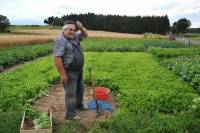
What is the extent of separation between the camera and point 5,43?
35031 millimetres

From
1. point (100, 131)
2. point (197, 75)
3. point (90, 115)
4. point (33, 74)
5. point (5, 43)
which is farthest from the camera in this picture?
point (5, 43)

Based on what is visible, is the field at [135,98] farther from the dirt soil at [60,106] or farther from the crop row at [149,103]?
the dirt soil at [60,106]

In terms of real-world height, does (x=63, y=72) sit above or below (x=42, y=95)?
above

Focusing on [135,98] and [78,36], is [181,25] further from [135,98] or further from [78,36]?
[78,36]

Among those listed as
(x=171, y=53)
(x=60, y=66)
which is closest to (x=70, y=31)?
(x=60, y=66)

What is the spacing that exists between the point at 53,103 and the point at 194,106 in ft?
11.8

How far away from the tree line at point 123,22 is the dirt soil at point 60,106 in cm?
7111

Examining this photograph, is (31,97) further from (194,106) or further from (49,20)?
(49,20)

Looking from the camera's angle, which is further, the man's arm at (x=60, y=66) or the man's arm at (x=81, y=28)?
the man's arm at (x=81, y=28)

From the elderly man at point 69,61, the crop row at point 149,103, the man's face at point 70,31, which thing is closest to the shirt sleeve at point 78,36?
the elderly man at point 69,61

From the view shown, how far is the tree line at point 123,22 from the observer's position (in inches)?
3329

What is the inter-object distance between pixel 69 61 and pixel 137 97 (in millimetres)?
2627

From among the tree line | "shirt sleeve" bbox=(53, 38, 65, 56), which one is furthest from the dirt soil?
the tree line

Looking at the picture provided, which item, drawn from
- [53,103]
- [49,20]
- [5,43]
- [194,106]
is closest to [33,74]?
[53,103]
